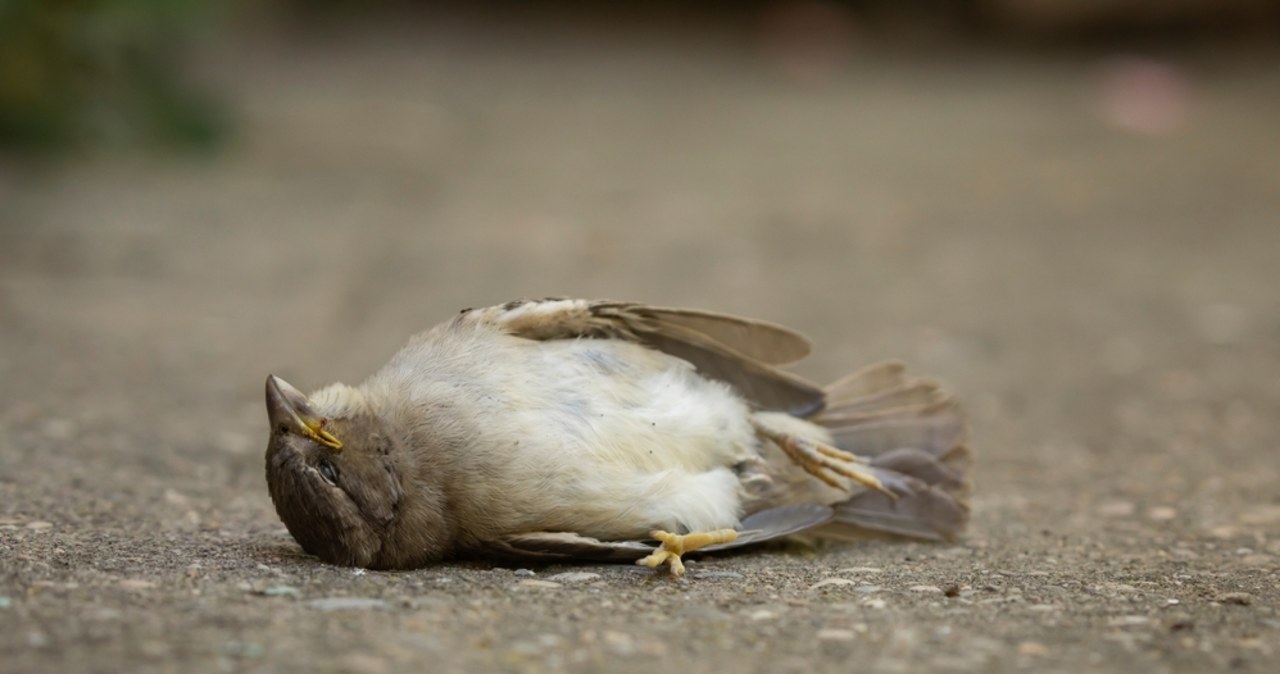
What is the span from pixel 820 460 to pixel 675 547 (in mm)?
579

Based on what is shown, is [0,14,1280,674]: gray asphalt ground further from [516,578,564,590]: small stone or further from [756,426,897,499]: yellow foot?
[756,426,897,499]: yellow foot

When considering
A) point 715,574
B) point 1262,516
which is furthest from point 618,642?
point 1262,516

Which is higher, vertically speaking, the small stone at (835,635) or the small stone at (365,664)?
the small stone at (835,635)

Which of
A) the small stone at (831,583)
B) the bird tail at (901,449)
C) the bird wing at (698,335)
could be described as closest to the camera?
the small stone at (831,583)

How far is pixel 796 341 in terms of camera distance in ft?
12.8

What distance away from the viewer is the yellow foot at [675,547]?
3.37 metres

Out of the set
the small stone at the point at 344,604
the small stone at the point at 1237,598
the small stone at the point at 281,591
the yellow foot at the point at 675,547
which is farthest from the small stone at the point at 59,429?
the small stone at the point at 1237,598

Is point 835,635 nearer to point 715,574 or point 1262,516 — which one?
point 715,574

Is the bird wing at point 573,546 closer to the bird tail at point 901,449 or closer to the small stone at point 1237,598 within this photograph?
the bird tail at point 901,449

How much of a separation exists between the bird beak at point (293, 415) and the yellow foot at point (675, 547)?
2.55 feet

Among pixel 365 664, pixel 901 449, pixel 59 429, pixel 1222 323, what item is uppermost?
pixel 1222 323

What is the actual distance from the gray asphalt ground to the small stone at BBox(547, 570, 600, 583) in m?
0.02

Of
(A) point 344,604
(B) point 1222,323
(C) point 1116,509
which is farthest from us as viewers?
(B) point 1222,323

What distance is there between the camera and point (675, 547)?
3.42 metres
